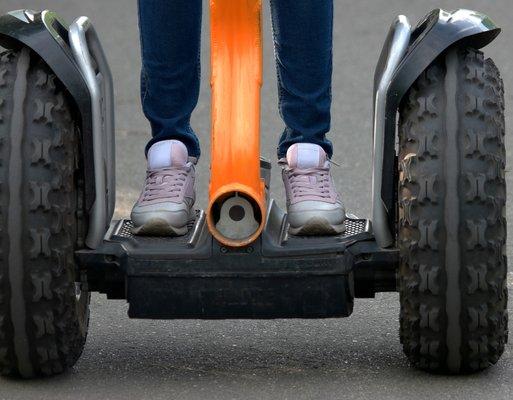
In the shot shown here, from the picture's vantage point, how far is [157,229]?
160 inches

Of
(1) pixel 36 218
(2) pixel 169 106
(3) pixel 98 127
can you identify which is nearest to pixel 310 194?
(2) pixel 169 106

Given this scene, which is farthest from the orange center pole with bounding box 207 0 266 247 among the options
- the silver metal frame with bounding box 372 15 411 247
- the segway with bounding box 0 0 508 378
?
the silver metal frame with bounding box 372 15 411 247

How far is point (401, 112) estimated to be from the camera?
400cm

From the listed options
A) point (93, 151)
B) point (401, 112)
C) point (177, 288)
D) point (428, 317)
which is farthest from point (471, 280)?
point (93, 151)

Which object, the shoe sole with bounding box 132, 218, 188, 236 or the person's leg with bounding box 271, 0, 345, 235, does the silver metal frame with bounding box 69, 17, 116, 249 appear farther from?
the person's leg with bounding box 271, 0, 345, 235

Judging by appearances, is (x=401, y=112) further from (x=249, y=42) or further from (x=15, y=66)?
(x=15, y=66)

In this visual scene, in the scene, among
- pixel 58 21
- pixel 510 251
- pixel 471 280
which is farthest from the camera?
pixel 510 251

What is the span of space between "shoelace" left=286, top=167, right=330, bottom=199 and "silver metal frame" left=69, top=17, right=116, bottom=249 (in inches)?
19.0

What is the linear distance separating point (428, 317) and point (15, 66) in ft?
3.92

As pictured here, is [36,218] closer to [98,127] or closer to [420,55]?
[98,127]

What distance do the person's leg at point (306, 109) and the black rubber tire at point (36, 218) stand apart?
59 cm

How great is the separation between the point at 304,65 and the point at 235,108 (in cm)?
34

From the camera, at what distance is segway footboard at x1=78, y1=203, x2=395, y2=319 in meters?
3.92

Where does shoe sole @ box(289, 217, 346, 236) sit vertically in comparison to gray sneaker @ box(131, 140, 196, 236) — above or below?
below
